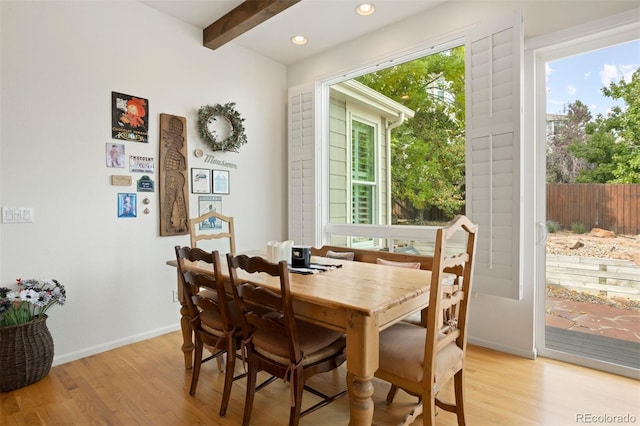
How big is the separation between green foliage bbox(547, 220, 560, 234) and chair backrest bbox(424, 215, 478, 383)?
1.47 meters

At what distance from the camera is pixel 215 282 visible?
6.37 feet

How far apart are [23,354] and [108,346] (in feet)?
2.26

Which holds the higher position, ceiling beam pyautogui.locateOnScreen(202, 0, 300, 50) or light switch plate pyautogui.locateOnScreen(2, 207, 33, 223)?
ceiling beam pyautogui.locateOnScreen(202, 0, 300, 50)

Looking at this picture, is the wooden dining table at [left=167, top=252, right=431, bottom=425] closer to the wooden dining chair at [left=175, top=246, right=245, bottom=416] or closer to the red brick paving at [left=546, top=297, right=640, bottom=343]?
the wooden dining chair at [left=175, top=246, right=245, bottom=416]

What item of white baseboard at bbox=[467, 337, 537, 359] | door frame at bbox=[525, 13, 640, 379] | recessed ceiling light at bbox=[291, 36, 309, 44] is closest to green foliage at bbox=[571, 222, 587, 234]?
door frame at bbox=[525, 13, 640, 379]

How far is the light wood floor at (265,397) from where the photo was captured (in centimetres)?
198

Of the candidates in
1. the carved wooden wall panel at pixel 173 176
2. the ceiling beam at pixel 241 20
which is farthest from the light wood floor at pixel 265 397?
the ceiling beam at pixel 241 20

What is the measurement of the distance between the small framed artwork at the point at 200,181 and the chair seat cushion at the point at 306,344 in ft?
6.85

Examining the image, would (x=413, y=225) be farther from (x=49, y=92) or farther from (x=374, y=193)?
(x=49, y=92)

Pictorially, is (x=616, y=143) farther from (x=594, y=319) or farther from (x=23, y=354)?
(x=23, y=354)

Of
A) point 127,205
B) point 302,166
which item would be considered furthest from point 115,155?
point 302,166

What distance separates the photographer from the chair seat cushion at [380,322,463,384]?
158 centimetres

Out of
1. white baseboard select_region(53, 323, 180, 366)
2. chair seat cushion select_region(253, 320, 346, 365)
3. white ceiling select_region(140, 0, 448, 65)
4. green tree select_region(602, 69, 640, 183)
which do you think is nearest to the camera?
chair seat cushion select_region(253, 320, 346, 365)

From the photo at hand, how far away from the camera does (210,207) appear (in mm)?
3658
